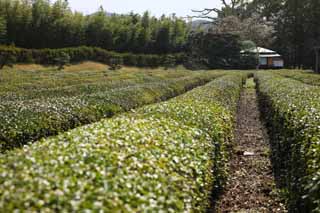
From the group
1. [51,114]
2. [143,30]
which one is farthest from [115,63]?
[51,114]

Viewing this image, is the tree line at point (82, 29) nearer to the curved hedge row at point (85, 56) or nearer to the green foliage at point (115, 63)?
the curved hedge row at point (85, 56)

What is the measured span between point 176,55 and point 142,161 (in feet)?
141

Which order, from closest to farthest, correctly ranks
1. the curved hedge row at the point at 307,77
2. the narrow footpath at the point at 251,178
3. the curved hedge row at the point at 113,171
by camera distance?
the curved hedge row at the point at 113,171 → the narrow footpath at the point at 251,178 → the curved hedge row at the point at 307,77

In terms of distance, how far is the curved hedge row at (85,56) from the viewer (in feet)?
108

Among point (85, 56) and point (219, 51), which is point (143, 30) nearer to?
point (219, 51)

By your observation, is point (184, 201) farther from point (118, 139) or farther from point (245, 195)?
point (245, 195)

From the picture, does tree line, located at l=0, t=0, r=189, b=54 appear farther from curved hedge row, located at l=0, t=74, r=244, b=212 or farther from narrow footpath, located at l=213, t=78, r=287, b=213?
curved hedge row, located at l=0, t=74, r=244, b=212

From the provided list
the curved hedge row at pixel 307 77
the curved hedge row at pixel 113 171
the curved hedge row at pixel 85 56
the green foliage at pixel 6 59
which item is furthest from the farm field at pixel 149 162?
the curved hedge row at pixel 85 56

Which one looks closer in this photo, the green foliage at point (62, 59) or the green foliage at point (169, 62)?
the green foliage at point (62, 59)

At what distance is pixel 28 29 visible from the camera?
3712 cm

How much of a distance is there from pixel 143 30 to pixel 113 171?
44.4 m

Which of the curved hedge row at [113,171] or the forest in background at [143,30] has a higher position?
the forest in background at [143,30]

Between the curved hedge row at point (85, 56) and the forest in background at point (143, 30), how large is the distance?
254cm

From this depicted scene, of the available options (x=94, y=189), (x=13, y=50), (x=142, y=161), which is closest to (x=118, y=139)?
(x=142, y=161)
